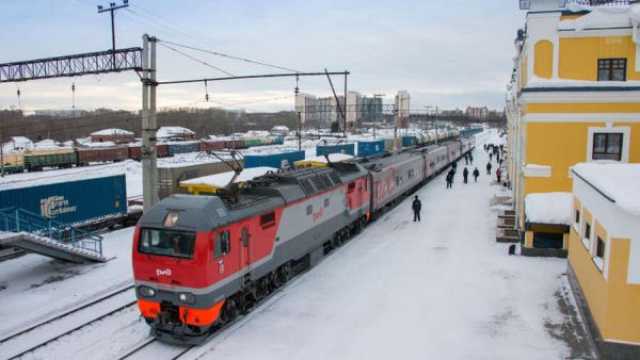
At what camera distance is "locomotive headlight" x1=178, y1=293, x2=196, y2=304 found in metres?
11.7

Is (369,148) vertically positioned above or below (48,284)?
above

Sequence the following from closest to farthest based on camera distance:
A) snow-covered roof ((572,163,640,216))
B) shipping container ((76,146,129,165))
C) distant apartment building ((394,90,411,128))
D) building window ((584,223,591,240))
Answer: snow-covered roof ((572,163,640,216)) → building window ((584,223,591,240)) → shipping container ((76,146,129,165)) → distant apartment building ((394,90,411,128))

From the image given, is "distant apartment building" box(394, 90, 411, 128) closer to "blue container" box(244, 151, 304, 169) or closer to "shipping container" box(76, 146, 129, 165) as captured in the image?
"blue container" box(244, 151, 304, 169)

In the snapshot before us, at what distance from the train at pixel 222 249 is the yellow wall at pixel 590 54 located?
11.6 metres

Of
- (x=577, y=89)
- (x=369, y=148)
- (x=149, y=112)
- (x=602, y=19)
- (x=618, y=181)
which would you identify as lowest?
(x=369, y=148)

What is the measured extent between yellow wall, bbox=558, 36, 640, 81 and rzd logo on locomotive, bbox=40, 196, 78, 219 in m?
23.0

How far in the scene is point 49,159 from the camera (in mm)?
54781

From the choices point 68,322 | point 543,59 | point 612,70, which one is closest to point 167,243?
point 68,322

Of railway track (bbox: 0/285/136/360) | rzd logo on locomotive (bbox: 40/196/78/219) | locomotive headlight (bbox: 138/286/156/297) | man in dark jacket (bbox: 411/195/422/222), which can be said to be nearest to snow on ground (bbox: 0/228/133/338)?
railway track (bbox: 0/285/136/360)

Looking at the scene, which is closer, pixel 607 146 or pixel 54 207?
pixel 607 146

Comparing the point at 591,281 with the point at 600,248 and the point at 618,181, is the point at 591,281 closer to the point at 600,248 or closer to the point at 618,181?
the point at 600,248

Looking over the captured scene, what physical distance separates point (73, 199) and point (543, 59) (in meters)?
22.4

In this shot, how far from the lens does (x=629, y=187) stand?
1185 centimetres

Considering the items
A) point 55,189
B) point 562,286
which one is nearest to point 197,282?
point 562,286
